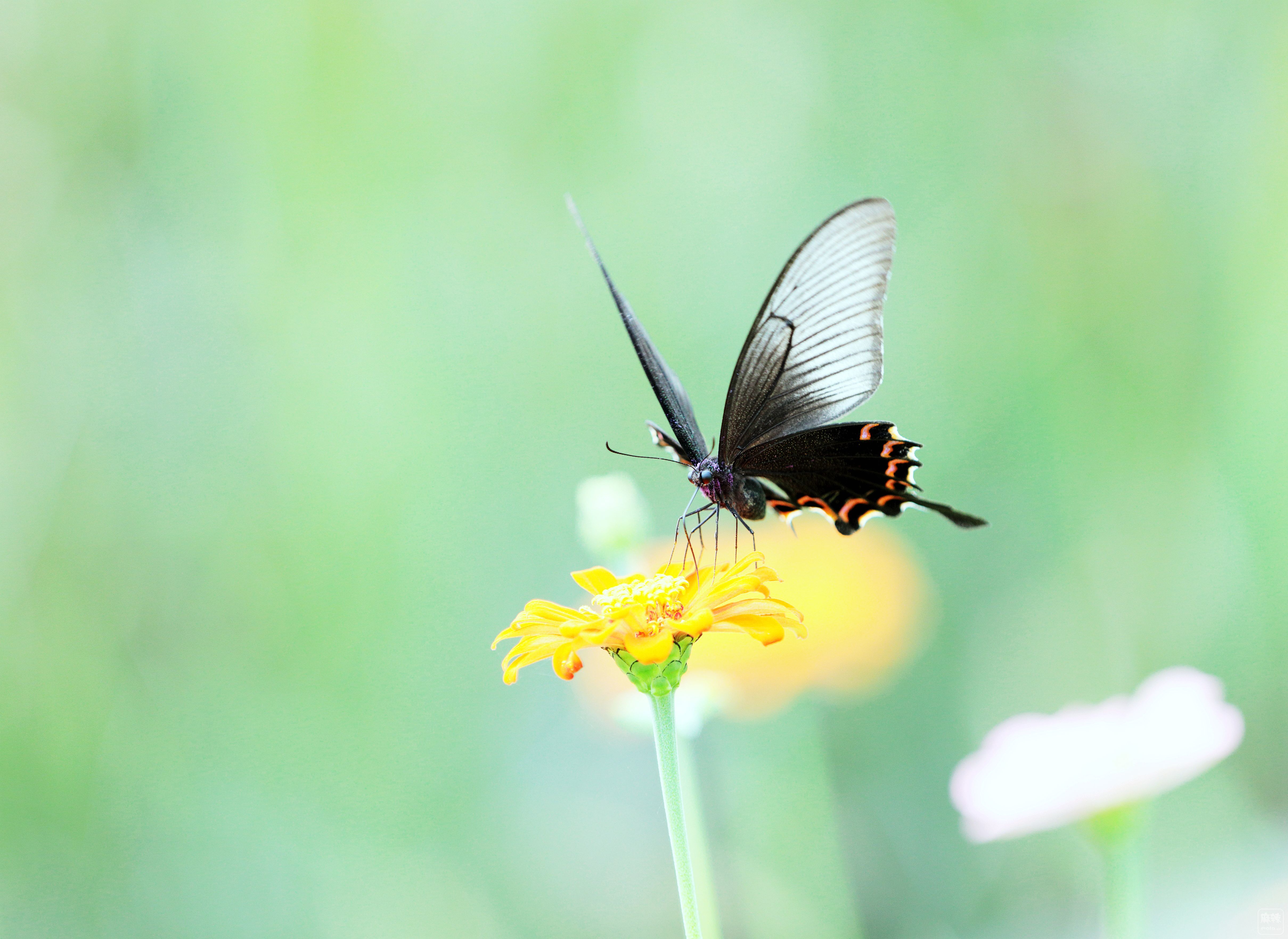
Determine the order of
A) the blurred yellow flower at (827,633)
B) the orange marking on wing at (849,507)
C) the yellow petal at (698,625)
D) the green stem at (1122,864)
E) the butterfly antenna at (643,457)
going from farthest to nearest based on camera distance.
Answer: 1. the blurred yellow flower at (827,633)
2. the orange marking on wing at (849,507)
3. the butterfly antenna at (643,457)
4. the yellow petal at (698,625)
5. the green stem at (1122,864)

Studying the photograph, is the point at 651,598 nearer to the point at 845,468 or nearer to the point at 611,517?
the point at 611,517

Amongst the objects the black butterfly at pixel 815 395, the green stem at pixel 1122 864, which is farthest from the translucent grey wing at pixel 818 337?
the green stem at pixel 1122 864

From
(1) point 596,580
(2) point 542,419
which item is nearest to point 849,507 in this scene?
(1) point 596,580

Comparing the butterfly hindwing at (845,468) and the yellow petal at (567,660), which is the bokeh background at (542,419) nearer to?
the butterfly hindwing at (845,468)

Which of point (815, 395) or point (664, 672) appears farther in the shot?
point (815, 395)

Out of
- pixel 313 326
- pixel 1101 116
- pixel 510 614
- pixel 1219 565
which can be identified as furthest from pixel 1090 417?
pixel 313 326

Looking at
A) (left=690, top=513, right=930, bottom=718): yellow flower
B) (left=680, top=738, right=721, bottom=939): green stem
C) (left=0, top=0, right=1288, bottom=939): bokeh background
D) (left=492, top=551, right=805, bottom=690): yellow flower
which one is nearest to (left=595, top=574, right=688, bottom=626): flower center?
(left=492, top=551, right=805, bottom=690): yellow flower
